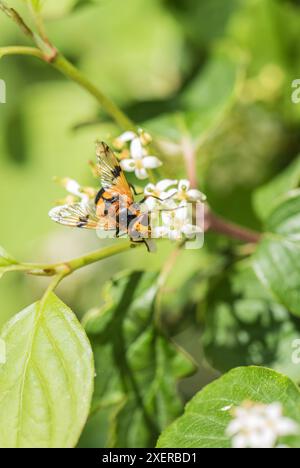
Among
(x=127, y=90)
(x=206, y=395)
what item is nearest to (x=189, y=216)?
(x=206, y=395)

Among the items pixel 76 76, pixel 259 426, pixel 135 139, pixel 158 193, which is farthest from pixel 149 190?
pixel 259 426

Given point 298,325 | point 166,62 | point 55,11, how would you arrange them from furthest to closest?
point 166,62
point 55,11
point 298,325

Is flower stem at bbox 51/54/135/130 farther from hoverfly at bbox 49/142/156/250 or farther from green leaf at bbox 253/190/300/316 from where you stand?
green leaf at bbox 253/190/300/316

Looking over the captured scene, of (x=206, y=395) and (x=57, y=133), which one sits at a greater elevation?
(x=57, y=133)

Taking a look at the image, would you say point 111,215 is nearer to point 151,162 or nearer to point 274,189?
point 151,162

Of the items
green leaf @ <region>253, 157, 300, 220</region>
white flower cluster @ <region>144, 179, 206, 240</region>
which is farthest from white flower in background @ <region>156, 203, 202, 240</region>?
green leaf @ <region>253, 157, 300, 220</region>
